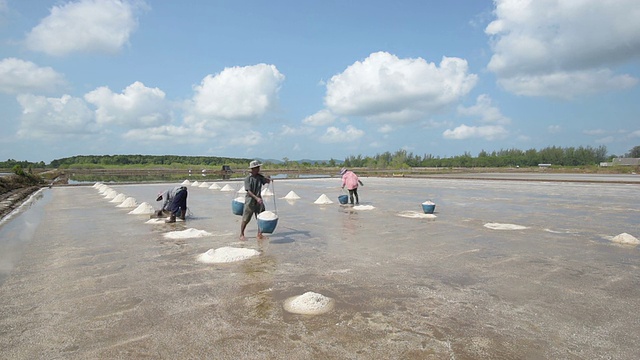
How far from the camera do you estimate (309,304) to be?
3.84 metres

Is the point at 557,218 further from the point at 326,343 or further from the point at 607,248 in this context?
the point at 326,343

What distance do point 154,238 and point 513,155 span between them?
105m

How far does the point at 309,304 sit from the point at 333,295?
478mm

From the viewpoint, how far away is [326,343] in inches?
124

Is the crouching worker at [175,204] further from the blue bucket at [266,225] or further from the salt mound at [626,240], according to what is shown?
the salt mound at [626,240]

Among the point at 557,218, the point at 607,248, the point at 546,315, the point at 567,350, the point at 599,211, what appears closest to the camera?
the point at 567,350

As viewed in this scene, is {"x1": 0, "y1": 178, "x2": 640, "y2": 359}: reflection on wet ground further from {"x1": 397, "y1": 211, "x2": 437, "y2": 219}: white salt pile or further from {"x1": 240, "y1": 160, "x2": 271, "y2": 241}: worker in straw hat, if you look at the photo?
{"x1": 397, "y1": 211, "x2": 437, "y2": 219}: white salt pile

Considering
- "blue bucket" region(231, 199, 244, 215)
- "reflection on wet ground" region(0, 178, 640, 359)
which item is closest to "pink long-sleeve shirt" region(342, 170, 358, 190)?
"reflection on wet ground" region(0, 178, 640, 359)

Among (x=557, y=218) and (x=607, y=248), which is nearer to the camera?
(x=607, y=248)

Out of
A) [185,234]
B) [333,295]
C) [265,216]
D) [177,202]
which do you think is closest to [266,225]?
[265,216]

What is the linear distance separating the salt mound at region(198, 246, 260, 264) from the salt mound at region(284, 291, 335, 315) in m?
1.95

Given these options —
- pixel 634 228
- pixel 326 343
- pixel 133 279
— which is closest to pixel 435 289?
pixel 326 343

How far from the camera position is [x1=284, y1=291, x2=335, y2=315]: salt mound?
3805 mm

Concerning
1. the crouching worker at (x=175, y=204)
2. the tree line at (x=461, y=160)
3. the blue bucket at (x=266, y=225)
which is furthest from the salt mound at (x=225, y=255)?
the tree line at (x=461, y=160)
